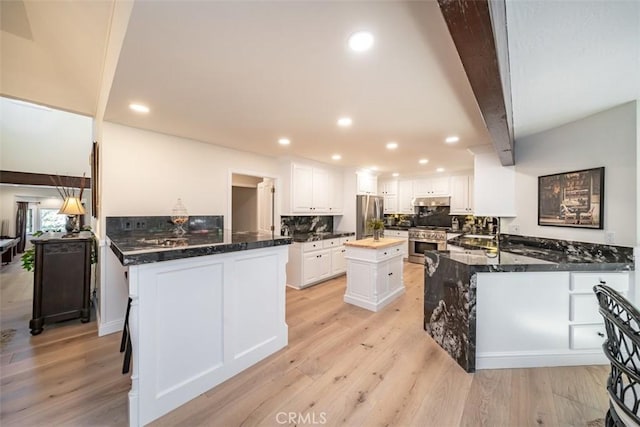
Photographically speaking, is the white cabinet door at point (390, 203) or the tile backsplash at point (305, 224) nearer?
the tile backsplash at point (305, 224)

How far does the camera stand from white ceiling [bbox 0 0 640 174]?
1171 mm

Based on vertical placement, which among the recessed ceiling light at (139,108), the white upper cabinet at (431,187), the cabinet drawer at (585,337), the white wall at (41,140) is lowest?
the cabinet drawer at (585,337)

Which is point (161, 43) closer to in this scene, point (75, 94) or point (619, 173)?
point (75, 94)

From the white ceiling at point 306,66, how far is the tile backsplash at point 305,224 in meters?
1.88

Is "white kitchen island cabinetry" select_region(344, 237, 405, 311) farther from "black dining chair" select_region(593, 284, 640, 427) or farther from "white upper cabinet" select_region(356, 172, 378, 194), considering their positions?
"black dining chair" select_region(593, 284, 640, 427)

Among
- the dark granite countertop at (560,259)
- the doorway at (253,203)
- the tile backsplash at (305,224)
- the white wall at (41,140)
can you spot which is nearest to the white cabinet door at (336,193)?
the tile backsplash at (305,224)

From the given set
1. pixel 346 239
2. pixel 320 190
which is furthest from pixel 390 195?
pixel 320 190

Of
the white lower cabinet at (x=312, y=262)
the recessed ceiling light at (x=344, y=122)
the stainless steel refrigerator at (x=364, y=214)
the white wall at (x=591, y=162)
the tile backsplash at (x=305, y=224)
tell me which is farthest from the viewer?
the stainless steel refrigerator at (x=364, y=214)

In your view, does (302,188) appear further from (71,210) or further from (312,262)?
(71,210)

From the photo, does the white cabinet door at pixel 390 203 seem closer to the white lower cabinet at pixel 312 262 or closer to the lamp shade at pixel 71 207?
the white lower cabinet at pixel 312 262

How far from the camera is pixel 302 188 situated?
450cm

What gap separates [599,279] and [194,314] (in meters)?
3.18

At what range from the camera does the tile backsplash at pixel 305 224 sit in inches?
179

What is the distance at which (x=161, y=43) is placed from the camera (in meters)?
1.35
